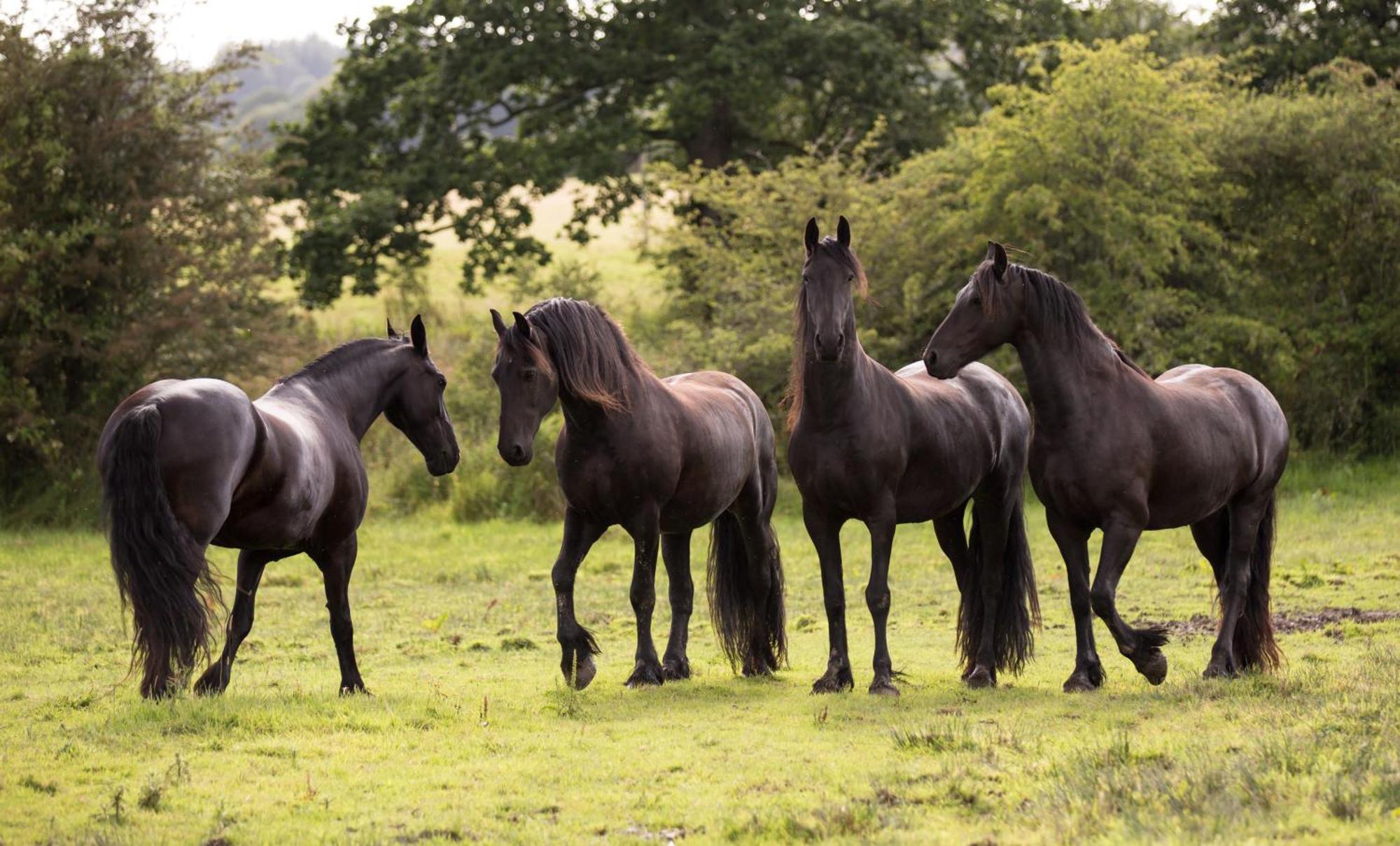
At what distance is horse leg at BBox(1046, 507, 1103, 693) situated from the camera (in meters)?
8.07

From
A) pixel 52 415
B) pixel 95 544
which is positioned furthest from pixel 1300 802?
pixel 52 415

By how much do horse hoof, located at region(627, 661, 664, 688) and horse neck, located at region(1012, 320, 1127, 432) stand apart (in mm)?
2670

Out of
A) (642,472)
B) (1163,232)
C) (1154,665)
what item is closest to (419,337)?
(642,472)

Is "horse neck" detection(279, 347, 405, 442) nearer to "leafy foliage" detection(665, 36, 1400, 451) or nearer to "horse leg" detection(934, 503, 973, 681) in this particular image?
"horse leg" detection(934, 503, 973, 681)

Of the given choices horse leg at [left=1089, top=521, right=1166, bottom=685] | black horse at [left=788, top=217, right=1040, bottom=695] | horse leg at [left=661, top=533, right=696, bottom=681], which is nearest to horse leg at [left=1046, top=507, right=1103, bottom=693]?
horse leg at [left=1089, top=521, right=1166, bottom=685]

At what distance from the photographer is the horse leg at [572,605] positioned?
27.3 ft

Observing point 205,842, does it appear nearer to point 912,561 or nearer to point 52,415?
point 912,561

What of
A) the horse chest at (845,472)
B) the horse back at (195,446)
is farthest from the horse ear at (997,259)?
the horse back at (195,446)

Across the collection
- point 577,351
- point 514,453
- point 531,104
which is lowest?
point 514,453

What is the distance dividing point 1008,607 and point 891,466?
1.26 m

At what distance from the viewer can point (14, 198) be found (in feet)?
60.3

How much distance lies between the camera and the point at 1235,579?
339 inches

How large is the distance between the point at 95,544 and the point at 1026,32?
19536 millimetres

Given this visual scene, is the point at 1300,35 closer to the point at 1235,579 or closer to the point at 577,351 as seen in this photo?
the point at 1235,579
